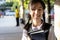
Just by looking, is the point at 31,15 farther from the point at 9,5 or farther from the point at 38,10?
the point at 9,5

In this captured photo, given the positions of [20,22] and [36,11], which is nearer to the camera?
[36,11]

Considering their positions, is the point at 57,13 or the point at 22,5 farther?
the point at 22,5

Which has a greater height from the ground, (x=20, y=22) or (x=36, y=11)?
(x=36, y=11)

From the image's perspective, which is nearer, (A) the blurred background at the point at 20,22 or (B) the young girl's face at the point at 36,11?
(B) the young girl's face at the point at 36,11

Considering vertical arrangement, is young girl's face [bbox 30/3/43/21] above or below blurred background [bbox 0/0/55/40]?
above

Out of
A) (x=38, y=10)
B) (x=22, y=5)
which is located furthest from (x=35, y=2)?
(x=22, y=5)

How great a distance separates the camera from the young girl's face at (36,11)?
2836 mm

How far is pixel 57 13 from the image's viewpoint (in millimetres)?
8477

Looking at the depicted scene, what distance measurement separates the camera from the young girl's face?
2.84 metres

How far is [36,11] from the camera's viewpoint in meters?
2.84

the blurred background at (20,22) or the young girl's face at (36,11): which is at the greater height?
the young girl's face at (36,11)

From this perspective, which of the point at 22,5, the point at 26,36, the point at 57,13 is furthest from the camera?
the point at 22,5

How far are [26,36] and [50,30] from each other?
285mm

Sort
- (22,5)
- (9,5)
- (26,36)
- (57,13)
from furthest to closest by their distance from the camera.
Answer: (9,5)
(22,5)
(57,13)
(26,36)
